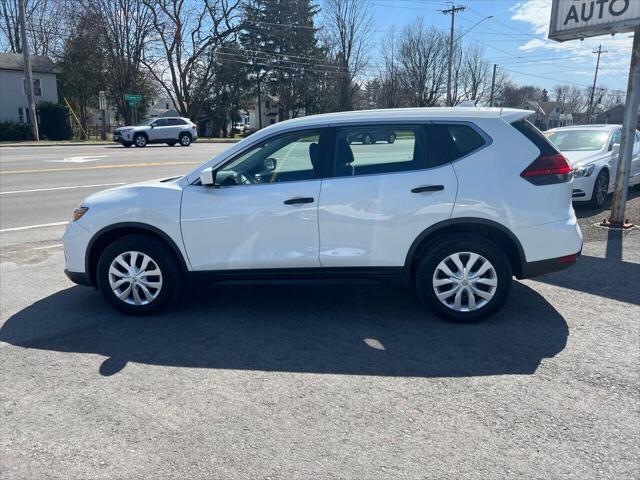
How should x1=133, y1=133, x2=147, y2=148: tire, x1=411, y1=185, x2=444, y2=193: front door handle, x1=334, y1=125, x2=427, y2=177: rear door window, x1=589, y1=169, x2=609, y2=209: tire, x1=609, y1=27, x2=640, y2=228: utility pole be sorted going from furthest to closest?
x1=133, y1=133, x2=147, y2=148: tire, x1=589, y1=169, x2=609, y2=209: tire, x1=609, y1=27, x2=640, y2=228: utility pole, x1=334, y1=125, x2=427, y2=177: rear door window, x1=411, y1=185, x2=444, y2=193: front door handle

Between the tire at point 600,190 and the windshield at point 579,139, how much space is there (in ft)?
2.39

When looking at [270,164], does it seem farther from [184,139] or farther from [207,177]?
[184,139]

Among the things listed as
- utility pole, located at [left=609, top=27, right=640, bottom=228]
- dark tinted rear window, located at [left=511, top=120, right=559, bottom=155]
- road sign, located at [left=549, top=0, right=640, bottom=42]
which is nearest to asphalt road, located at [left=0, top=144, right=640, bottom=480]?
dark tinted rear window, located at [left=511, top=120, right=559, bottom=155]

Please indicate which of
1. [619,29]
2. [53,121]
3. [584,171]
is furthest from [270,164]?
[53,121]

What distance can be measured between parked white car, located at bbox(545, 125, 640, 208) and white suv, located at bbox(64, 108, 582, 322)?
213 inches

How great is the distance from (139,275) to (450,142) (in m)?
2.96

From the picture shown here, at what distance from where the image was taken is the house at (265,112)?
68.2 metres

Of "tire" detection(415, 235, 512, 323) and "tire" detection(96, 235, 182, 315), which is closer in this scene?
"tire" detection(415, 235, 512, 323)

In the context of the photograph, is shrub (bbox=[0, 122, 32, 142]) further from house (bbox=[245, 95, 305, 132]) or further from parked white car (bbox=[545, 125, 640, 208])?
parked white car (bbox=[545, 125, 640, 208])

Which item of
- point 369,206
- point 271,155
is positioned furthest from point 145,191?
point 369,206

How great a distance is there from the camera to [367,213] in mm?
4395

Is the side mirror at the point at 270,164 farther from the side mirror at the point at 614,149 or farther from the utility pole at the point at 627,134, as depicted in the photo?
the side mirror at the point at 614,149

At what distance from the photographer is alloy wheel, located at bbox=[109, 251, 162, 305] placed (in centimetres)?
471

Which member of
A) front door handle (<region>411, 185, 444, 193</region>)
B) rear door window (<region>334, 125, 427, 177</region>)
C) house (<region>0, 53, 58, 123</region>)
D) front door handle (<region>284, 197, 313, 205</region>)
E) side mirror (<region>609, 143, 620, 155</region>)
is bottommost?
front door handle (<region>284, 197, 313, 205</region>)
